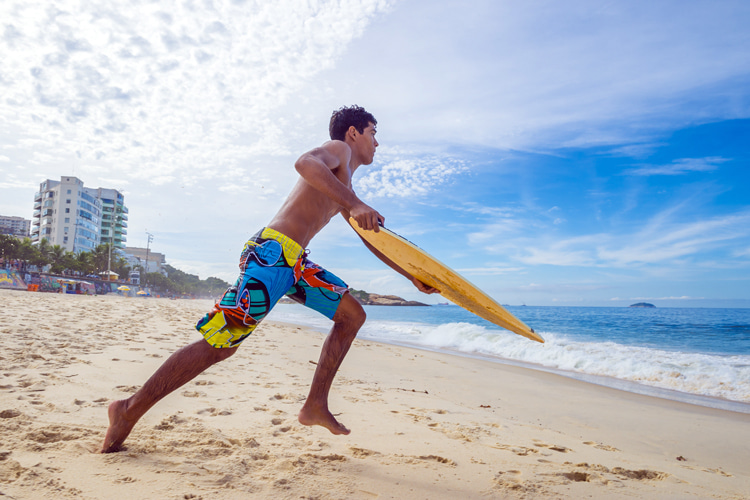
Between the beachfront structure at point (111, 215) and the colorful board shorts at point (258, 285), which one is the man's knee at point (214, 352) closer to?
the colorful board shorts at point (258, 285)

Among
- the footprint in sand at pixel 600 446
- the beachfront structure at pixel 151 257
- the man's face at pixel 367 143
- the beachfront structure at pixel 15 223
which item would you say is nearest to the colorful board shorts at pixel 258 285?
the man's face at pixel 367 143

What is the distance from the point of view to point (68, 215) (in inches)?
2800

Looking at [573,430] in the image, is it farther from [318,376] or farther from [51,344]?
[51,344]

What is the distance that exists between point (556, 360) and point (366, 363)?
5034mm

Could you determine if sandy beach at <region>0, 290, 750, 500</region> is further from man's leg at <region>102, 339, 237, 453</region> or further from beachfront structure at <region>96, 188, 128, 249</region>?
beachfront structure at <region>96, 188, 128, 249</region>

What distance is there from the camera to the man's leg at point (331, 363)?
224cm

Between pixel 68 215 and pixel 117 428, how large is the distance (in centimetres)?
8551

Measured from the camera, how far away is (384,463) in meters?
2.22

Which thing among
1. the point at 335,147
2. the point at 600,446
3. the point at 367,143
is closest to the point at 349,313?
the point at 335,147

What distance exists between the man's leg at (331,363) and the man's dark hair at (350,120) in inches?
42.0

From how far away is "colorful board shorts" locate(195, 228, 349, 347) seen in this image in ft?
6.54

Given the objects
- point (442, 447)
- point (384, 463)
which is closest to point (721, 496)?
point (442, 447)

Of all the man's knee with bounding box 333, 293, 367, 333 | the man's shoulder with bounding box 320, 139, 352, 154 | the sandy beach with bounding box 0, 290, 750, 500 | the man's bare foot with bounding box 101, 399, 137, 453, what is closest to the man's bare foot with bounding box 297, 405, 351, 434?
the sandy beach with bounding box 0, 290, 750, 500

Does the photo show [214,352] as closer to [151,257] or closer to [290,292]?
[290,292]
